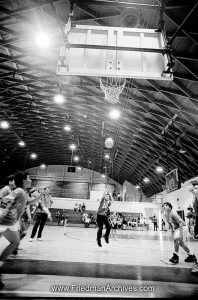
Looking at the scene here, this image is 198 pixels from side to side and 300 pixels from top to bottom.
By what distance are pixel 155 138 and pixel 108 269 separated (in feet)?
52.8

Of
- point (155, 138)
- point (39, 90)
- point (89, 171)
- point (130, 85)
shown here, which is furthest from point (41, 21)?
point (89, 171)

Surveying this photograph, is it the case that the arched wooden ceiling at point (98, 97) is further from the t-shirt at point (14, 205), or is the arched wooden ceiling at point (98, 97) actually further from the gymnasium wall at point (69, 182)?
the gymnasium wall at point (69, 182)

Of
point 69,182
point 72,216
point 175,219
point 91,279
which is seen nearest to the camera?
point 91,279

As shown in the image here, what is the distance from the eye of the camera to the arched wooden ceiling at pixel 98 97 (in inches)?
322

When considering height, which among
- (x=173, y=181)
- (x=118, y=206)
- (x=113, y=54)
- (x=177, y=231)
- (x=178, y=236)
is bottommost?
(x=178, y=236)

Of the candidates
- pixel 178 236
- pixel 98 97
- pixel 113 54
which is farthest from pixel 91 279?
pixel 98 97

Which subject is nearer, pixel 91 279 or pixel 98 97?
pixel 91 279

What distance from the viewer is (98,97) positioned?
1514 cm

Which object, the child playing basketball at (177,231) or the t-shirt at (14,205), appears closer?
the t-shirt at (14,205)

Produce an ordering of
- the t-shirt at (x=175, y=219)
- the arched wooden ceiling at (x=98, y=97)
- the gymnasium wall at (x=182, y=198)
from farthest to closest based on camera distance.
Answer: the gymnasium wall at (x=182, y=198)
the arched wooden ceiling at (x=98, y=97)
the t-shirt at (x=175, y=219)

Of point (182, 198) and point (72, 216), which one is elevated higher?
point (182, 198)

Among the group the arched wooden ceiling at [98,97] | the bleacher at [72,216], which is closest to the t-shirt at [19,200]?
the arched wooden ceiling at [98,97]

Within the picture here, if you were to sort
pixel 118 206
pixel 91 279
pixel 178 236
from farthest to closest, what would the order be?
pixel 118 206
pixel 178 236
pixel 91 279

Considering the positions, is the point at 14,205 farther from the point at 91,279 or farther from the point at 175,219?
the point at 175,219
